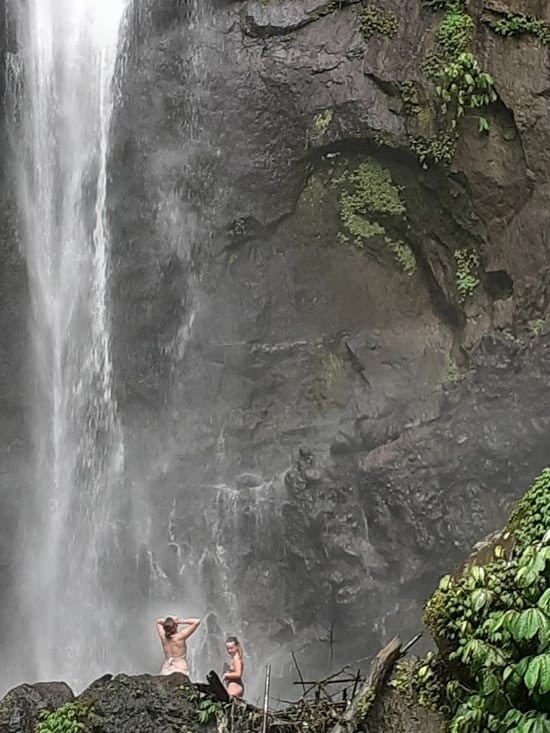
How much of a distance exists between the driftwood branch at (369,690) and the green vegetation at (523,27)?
7765 millimetres

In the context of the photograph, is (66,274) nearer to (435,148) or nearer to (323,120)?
(323,120)

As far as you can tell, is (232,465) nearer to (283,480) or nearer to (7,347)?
(283,480)

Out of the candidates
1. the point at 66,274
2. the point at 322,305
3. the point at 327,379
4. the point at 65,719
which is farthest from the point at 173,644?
the point at 66,274

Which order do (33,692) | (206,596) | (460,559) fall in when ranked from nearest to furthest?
(33,692)
(460,559)
(206,596)

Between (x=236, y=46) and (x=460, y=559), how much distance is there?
7.16 metres

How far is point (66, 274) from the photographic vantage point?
34.6 feet

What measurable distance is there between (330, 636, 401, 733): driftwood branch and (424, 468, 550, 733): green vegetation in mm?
404

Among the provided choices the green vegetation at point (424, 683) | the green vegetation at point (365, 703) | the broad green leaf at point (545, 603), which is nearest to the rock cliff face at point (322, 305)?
the green vegetation at point (424, 683)

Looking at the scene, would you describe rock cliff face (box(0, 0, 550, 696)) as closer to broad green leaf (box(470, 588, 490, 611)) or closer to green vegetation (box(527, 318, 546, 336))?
green vegetation (box(527, 318, 546, 336))

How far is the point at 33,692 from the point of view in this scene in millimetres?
4688

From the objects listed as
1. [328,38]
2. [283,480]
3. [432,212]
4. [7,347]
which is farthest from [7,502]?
[328,38]

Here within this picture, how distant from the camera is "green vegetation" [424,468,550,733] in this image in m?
2.59

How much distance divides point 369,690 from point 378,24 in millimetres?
8497

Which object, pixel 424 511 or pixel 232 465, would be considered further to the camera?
pixel 232 465
